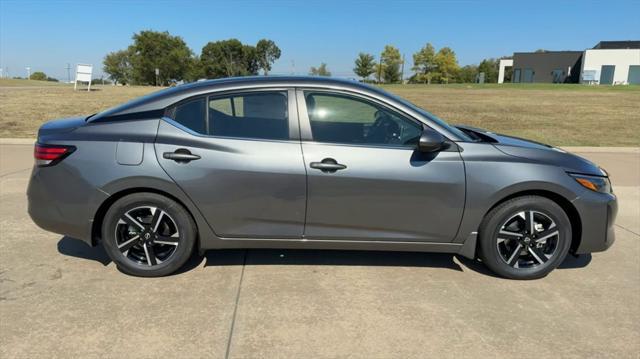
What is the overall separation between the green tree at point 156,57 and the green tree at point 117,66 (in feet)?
81.5

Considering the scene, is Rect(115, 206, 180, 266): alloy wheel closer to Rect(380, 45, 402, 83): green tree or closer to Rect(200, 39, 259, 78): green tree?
Rect(380, 45, 402, 83): green tree

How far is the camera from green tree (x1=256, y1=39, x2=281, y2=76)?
120625 mm

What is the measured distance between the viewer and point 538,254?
390cm

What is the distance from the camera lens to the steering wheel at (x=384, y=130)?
379cm

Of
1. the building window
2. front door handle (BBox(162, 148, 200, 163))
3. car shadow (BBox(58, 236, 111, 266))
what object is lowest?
car shadow (BBox(58, 236, 111, 266))

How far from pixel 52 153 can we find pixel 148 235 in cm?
96

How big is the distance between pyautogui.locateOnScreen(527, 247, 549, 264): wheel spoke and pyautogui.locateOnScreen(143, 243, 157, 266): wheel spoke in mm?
2963

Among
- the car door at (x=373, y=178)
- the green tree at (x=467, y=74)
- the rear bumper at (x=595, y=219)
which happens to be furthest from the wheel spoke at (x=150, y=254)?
the green tree at (x=467, y=74)

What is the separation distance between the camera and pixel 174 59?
88.9m

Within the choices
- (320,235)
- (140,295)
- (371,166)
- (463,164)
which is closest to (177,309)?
(140,295)

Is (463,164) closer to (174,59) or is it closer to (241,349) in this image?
(241,349)

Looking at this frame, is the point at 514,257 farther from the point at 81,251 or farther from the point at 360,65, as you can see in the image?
the point at 360,65

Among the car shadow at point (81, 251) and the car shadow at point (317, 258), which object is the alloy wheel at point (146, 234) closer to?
the car shadow at point (317, 258)

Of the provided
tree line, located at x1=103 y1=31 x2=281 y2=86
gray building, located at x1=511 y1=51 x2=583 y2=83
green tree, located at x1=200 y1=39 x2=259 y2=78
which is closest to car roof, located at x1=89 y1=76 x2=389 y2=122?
tree line, located at x1=103 y1=31 x2=281 y2=86
